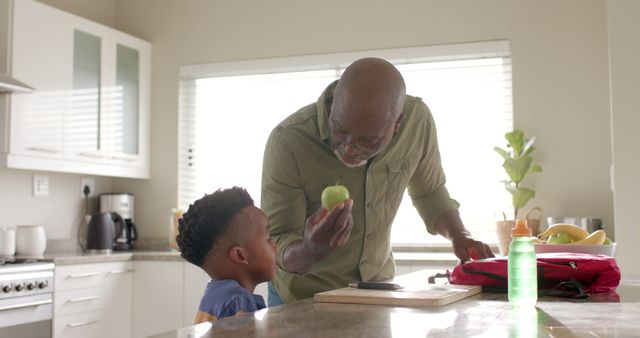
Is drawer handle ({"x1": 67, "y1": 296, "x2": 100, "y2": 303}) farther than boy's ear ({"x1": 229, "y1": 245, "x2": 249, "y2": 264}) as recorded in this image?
Yes

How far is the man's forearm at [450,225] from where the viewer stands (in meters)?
2.23

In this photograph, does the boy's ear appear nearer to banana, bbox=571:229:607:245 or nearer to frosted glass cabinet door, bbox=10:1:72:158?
banana, bbox=571:229:607:245

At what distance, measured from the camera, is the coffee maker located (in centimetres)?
475

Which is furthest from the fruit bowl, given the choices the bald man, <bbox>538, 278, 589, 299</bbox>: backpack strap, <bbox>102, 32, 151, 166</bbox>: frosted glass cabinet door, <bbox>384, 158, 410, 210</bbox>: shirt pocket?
<bbox>102, 32, 151, 166</bbox>: frosted glass cabinet door

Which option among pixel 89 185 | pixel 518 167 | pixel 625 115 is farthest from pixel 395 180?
pixel 89 185

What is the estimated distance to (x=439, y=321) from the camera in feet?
4.07

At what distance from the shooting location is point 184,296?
430cm

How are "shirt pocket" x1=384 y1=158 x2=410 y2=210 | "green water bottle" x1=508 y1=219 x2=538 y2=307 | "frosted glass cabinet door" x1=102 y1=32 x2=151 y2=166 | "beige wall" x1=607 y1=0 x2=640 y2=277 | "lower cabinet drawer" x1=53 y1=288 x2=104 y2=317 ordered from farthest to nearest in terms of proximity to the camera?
"frosted glass cabinet door" x1=102 y1=32 x2=151 y2=166 < "lower cabinet drawer" x1=53 y1=288 x2=104 y2=317 < "beige wall" x1=607 y1=0 x2=640 y2=277 < "shirt pocket" x1=384 y1=158 x2=410 y2=210 < "green water bottle" x1=508 y1=219 x2=538 y2=307

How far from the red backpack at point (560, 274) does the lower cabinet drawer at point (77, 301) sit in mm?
2660

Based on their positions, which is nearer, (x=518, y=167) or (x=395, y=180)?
(x=395, y=180)

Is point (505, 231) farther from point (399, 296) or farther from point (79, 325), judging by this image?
point (399, 296)

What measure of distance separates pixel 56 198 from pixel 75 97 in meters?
0.67

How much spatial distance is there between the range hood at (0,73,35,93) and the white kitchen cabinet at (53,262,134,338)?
90 cm

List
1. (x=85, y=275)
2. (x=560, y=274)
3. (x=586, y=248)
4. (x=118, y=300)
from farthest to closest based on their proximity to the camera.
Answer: (x=118, y=300), (x=85, y=275), (x=586, y=248), (x=560, y=274)
